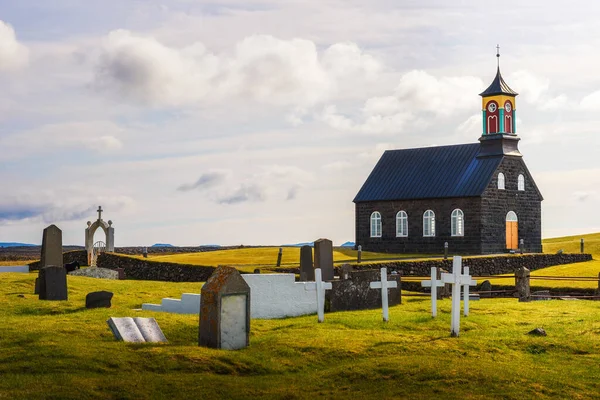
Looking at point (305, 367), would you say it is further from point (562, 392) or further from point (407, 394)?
point (562, 392)

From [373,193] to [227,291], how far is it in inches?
1830

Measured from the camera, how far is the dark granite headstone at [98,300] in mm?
22062

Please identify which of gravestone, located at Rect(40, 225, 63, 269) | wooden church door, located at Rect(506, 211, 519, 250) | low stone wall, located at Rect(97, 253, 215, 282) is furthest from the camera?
wooden church door, located at Rect(506, 211, 519, 250)

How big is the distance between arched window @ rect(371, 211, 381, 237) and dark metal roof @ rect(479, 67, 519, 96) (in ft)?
37.6

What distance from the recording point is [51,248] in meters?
30.2

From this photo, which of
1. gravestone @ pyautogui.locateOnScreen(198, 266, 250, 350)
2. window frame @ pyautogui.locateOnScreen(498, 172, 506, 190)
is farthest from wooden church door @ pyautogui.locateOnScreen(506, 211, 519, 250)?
gravestone @ pyautogui.locateOnScreen(198, 266, 250, 350)

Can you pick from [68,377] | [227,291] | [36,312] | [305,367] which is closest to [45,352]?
[68,377]

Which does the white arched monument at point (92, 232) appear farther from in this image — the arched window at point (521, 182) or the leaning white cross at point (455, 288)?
the leaning white cross at point (455, 288)

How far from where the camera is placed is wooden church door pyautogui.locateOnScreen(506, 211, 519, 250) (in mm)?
58594

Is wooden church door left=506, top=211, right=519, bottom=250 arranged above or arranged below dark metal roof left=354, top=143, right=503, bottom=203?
below

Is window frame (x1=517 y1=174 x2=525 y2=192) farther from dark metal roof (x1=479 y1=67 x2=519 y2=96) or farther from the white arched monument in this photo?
the white arched monument

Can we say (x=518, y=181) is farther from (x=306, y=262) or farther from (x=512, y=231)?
(x=306, y=262)

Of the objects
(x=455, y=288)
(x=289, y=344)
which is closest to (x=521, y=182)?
(x=455, y=288)

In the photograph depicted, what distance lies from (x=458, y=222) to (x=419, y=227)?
315 cm
